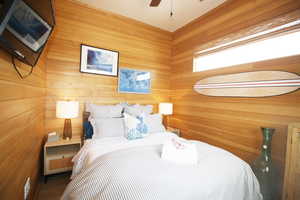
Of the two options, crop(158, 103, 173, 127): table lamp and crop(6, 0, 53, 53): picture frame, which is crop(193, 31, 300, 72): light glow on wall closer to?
crop(158, 103, 173, 127): table lamp

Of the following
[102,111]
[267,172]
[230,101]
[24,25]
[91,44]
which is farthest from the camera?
[91,44]

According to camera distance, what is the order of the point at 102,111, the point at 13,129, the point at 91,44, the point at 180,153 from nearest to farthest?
the point at 13,129, the point at 180,153, the point at 102,111, the point at 91,44

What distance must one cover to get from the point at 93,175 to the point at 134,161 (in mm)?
321

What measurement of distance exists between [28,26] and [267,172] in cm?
263

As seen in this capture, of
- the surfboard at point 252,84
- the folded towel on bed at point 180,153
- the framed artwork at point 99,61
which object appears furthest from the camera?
the framed artwork at point 99,61

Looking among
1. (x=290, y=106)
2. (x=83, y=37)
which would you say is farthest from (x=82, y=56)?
(x=290, y=106)

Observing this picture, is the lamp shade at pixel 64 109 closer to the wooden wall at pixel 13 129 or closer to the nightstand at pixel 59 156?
the nightstand at pixel 59 156

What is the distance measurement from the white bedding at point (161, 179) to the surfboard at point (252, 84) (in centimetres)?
103

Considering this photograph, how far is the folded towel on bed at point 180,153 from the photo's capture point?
118cm

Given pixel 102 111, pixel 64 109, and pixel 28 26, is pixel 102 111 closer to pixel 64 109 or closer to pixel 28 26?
pixel 64 109

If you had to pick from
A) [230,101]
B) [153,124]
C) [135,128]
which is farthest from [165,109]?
[230,101]

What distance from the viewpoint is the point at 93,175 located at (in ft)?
3.31

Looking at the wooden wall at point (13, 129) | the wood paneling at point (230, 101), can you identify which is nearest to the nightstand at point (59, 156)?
the wooden wall at point (13, 129)

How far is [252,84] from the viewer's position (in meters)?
1.82
